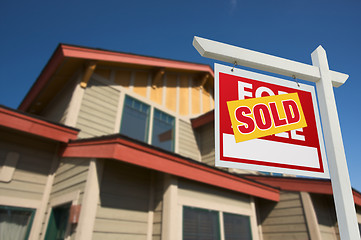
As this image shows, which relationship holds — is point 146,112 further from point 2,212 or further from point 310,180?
point 310,180

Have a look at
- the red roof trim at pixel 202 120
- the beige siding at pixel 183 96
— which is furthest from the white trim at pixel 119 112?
the red roof trim at pixel 202 120

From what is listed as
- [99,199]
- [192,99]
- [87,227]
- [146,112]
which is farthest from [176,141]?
[87,227]

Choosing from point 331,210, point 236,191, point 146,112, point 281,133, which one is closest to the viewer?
point 281,133

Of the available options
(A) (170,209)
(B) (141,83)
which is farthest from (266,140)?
(B) (141,83)

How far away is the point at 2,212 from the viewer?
18.8 feet

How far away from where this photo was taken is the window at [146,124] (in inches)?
330

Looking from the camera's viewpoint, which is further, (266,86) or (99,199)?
(99,199)

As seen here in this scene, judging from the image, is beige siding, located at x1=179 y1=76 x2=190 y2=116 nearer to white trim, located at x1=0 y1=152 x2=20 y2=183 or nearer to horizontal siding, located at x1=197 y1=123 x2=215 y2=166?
horizontal siding, located at x1=197 y1=123 x2=215 y2=166

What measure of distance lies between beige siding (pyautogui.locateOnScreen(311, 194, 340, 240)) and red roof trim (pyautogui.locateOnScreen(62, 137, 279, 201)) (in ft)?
7.33

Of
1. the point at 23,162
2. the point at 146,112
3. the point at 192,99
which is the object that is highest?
the point at 192,99

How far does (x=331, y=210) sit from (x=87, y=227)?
7442mm

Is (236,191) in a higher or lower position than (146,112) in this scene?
lower

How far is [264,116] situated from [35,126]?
6006 millimetres

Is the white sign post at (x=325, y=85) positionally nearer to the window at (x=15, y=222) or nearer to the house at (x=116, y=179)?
the house at (x=116, y=179)
